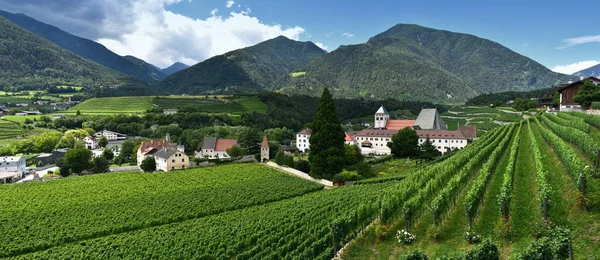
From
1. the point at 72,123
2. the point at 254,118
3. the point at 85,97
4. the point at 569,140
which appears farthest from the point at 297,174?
the point at 85,97

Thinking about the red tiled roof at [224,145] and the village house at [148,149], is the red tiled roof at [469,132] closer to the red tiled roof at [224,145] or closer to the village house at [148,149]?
the red tiled roof at [224,145]

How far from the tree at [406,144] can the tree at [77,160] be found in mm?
51440

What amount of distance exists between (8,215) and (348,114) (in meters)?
124

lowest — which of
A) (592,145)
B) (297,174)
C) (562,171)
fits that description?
(297,174)

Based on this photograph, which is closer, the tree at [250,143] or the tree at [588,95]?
the tree at [588,95]

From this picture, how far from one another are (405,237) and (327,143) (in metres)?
26.4

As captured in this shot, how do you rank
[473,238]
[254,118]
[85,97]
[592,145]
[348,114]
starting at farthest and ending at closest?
[85,97] → [348,114] → [254,118] → [592,145] → [473,238]

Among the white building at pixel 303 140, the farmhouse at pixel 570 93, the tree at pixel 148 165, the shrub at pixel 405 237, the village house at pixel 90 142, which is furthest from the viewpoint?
the village house at pixel 90 142

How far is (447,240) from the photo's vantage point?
51.0 feet

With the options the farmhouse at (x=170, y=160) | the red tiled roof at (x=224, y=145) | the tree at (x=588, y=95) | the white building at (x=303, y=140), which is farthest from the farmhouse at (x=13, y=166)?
the tree at (x=588, y=95)

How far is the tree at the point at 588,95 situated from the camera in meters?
39.1

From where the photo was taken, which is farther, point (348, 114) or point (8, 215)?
point (348, 114)

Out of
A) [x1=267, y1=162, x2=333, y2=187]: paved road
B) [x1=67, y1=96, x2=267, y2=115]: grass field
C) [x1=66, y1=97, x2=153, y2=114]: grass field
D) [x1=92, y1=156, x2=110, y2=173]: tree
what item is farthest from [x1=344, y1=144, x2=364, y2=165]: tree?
[x1=66, y1=97, x2=153, y2=114]: grass field

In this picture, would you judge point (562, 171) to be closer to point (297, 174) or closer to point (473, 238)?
point (473, 238)
